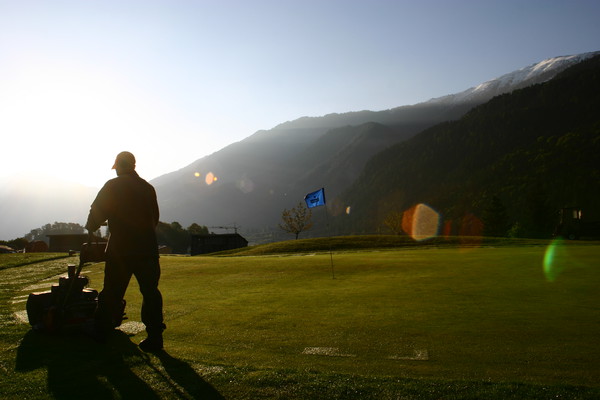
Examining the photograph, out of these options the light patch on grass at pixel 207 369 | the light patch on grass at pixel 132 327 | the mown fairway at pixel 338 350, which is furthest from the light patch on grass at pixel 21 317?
the light patch on grass at pixel 207 369

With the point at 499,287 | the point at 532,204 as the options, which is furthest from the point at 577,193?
the point at 499,287

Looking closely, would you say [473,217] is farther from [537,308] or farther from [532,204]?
[537,308]

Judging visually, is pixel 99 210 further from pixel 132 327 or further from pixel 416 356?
pixel 416 356

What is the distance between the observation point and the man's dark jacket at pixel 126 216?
6828 mm

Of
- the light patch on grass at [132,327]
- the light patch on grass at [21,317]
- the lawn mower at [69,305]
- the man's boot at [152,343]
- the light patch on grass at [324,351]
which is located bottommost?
the light patch on grass at [324,351]

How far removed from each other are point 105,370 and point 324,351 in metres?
2.92

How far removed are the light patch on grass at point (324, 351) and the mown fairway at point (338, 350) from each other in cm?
3

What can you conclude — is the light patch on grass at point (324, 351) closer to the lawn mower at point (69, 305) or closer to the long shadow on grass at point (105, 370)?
the long shadow on grass at point (105, 370)

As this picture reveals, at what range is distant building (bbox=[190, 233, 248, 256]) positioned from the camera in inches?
4471

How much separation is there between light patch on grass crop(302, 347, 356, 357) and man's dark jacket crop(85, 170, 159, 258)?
9.47 feet

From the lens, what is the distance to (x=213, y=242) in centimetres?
11456

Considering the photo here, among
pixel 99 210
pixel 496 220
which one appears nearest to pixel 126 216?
pixel 99 210

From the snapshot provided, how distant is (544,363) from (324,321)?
3.97m

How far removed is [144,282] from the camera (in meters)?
6.84
